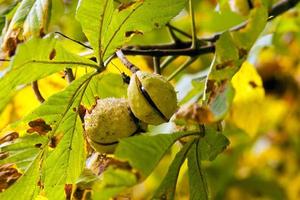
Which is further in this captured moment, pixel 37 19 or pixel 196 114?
pixel 37 19

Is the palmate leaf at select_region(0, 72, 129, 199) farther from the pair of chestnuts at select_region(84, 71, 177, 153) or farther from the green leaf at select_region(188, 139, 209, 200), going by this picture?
the green leaf at select_region(188, 139, 209, 200)

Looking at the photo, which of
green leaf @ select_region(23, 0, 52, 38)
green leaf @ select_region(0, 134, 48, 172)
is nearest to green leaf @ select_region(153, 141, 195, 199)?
green leaf @ select_region(0, 134, 48, 172)

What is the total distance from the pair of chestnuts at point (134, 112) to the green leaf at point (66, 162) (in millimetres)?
39

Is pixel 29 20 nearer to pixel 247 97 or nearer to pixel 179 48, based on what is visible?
pixel 179 48

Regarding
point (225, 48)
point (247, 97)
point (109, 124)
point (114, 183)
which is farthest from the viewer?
point (247, 97)

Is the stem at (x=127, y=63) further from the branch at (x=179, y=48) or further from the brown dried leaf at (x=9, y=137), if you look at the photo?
the brown dried leaf at (x=9, y=137)

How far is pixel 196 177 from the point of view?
47.3 inches

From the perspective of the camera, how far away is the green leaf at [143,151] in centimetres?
102

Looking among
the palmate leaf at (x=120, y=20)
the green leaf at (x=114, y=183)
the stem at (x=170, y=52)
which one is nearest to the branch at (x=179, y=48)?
the stem at (x=170, y=52)

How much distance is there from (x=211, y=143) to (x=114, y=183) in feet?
0.81

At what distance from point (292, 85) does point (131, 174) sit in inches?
100

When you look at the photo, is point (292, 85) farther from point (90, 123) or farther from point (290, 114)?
point (90, 123)

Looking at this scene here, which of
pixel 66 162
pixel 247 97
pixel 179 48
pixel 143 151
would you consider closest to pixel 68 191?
pixel 66 162

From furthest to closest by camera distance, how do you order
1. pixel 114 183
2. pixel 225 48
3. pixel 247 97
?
pixel 247 97 < pixel 225 48 < pixel 114 183
